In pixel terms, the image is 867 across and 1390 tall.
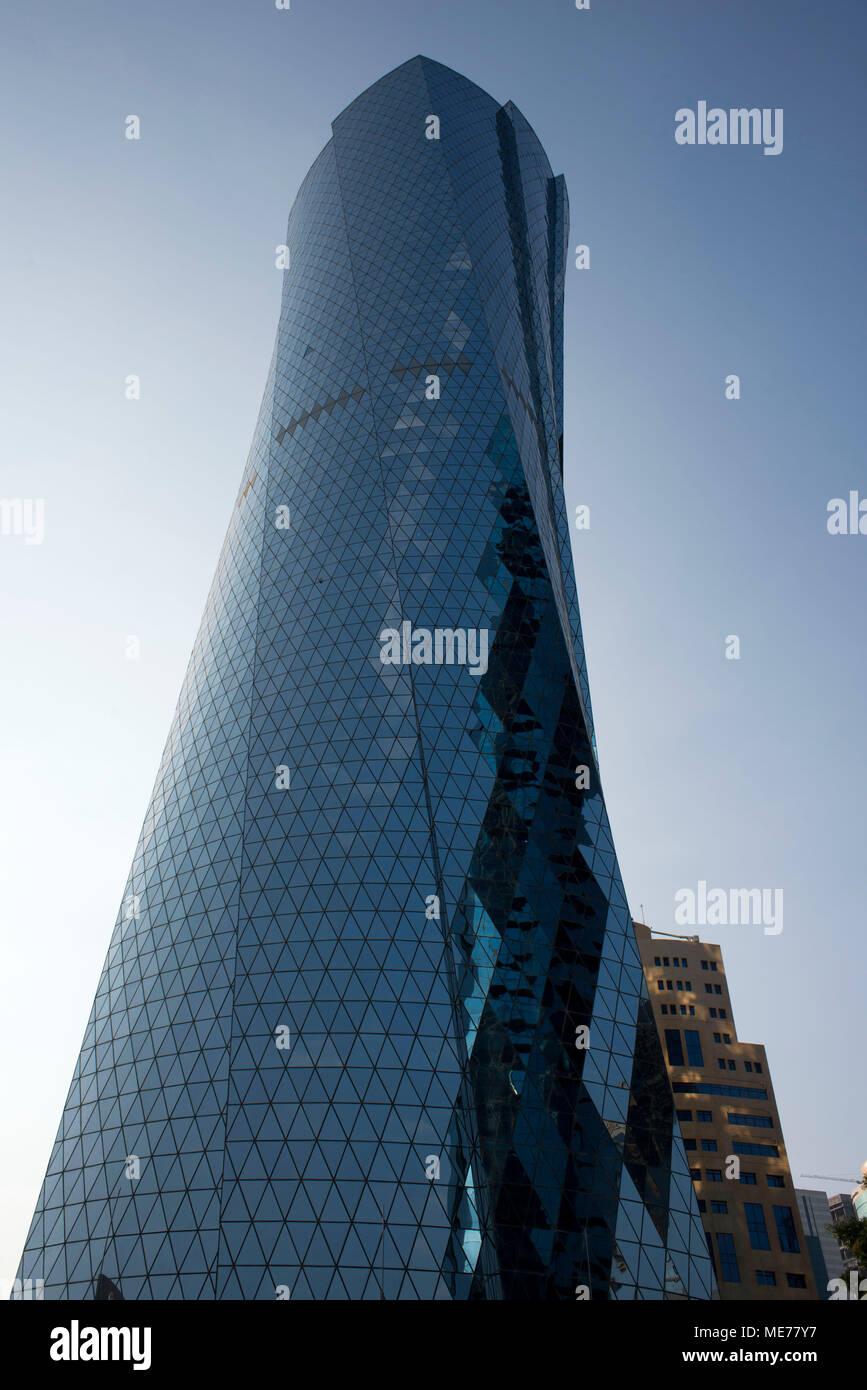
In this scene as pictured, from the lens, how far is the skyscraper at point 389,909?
38156mm

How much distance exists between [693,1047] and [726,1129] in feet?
20.1

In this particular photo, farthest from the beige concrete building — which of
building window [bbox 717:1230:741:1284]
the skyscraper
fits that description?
the skyscraper

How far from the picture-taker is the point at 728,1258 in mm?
62062

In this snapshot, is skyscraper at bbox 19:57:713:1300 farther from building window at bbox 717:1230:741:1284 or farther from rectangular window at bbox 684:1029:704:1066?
rectangular window at bbox 684:1029:704:1066

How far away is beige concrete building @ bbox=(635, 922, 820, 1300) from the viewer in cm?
6225

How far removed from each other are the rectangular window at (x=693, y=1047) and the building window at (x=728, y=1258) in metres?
12.2

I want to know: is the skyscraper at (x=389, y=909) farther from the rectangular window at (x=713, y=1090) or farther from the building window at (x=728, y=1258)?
the rectangular window at (x=713, y=1090)

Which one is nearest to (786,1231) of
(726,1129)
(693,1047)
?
(726,1129)

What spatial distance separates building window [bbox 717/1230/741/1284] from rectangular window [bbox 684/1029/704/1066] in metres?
12.2

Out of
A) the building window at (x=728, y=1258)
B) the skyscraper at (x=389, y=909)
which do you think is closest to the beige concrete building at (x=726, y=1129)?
the building window at (x=728, y=1258)

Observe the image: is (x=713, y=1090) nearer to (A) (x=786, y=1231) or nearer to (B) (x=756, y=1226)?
(B) (x=756, y=1226)

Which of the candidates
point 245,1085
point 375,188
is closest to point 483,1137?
point 245,1085
